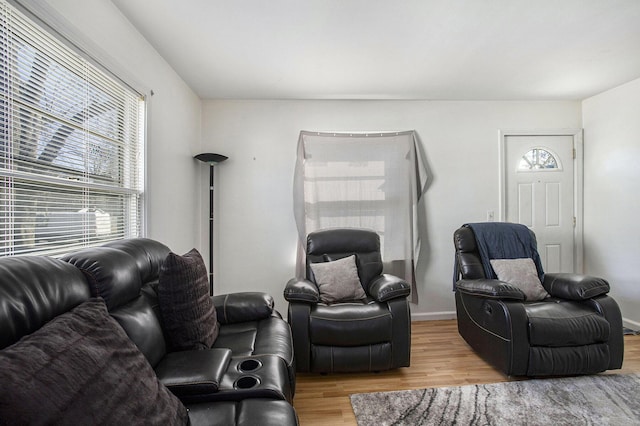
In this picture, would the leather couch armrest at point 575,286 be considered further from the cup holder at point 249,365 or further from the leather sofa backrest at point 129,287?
the leather sofa backrest at point 129,287

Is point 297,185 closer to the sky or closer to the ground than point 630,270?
closer to the sky

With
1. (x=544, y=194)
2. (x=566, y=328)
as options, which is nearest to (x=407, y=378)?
(x=566, y=328)

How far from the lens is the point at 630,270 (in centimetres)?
303

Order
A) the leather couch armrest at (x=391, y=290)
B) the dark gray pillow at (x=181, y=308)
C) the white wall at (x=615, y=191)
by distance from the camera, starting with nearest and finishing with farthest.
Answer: the dark gray pillow at (x=181, y=308) → the leather couch armrest at (x=391, y=290) → the white wall at (x=615, y=191)

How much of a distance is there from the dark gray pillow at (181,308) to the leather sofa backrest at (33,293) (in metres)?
0.44

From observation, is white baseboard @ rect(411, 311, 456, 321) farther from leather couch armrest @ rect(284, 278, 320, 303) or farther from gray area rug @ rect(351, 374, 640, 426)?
leather couch armrest @ rect(284, 278, 320, 303)

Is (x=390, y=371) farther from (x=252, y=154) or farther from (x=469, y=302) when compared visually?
(x=252, y=154)

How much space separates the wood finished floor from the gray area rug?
9 cm

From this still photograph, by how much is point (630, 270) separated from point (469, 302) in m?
1.89

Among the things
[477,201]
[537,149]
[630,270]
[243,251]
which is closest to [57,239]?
[243,251]

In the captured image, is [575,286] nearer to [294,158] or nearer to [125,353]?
[294,158]

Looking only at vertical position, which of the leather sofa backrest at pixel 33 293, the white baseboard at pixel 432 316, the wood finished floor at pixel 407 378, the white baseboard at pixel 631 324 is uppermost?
the leather sofa backrest at pixel 33 293

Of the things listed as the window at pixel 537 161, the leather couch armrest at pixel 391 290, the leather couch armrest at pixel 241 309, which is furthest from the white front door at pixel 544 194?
the leather couch armrest at pixel 241 309

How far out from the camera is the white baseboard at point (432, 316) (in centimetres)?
345
